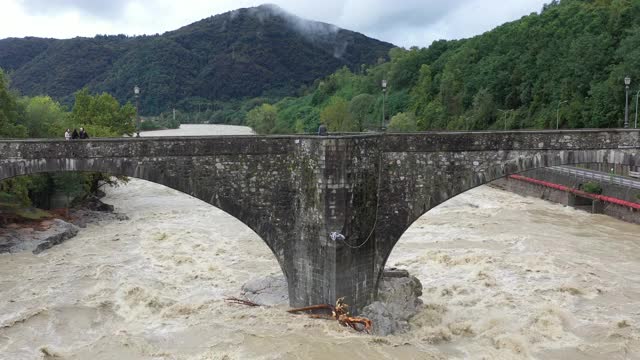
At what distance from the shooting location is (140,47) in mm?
140750

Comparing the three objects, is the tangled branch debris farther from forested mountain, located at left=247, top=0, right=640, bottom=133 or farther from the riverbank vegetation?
forested mountain, located at left=247, top=0, right=640, bottom=133

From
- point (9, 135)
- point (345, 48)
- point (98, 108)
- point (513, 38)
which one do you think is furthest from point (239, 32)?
point (9, 135)

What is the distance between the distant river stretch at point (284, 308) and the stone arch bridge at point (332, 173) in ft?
5.99

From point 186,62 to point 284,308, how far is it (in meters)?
137

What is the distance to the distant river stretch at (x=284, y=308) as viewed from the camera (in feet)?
42.9

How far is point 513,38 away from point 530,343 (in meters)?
56.7

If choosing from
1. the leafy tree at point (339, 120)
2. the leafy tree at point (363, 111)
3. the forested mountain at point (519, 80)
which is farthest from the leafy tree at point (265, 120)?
the leafy tree at point (339, 120)

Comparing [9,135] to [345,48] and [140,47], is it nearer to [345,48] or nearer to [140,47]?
[140,47]

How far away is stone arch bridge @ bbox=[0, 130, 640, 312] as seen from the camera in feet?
43.2

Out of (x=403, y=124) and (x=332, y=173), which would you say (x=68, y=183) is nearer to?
(x=332, y=173)

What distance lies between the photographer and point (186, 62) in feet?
467

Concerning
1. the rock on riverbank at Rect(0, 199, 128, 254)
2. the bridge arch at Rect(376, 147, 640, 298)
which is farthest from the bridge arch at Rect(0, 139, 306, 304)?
the rock on riverbank at Rect(0, 199, 128, 254)

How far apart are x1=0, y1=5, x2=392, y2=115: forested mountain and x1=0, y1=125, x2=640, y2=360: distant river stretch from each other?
106486 millimetres

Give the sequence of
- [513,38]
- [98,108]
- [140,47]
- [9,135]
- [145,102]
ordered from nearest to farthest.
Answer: [9,135], [98,108], [513,38], [145,102], [140,47]
